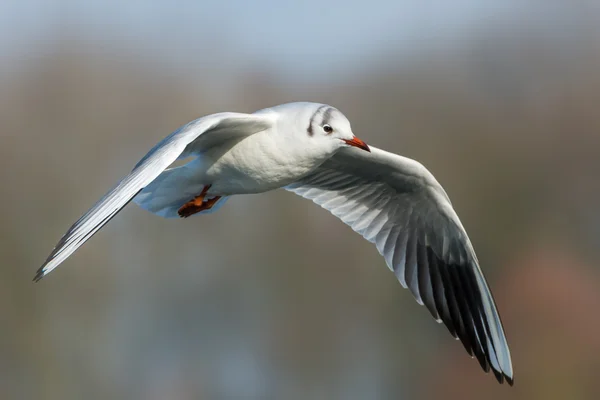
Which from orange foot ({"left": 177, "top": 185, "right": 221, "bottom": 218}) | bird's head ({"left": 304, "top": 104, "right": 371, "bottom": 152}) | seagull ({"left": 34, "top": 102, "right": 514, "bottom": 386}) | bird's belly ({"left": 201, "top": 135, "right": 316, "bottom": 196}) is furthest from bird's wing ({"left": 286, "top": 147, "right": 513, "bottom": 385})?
bird's head ({"left": 304, "top": 104, "right": 371, "bottom": 152})

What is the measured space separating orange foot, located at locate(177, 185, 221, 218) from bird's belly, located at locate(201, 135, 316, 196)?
22cm

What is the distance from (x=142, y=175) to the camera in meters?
4.70

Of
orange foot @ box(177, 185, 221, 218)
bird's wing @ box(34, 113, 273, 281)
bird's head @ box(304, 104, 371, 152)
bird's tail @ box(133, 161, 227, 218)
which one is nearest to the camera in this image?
bird's wing @ box(34, 113, 273, 281)

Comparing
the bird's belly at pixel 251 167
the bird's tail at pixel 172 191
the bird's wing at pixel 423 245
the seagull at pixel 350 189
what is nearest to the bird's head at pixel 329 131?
the seagull at pixel 350 189

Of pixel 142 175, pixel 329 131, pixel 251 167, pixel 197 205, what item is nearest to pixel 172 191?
pixel 197 205

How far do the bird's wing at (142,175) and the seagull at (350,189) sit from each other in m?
0.01

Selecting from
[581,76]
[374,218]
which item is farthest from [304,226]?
[374,218]

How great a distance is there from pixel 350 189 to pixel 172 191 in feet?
3.80

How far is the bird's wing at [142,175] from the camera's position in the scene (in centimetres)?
448

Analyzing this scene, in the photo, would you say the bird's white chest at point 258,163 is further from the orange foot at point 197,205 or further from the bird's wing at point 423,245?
the bird's wing at point 423,245

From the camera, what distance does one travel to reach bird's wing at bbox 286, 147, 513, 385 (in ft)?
21.4

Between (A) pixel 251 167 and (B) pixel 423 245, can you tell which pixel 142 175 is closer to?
(A) pixel 251 167

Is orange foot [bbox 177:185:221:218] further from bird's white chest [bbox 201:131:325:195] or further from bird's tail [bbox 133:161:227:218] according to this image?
bird's white chest [bbox 201:131:325:195]

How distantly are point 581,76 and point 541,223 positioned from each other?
115 inches
